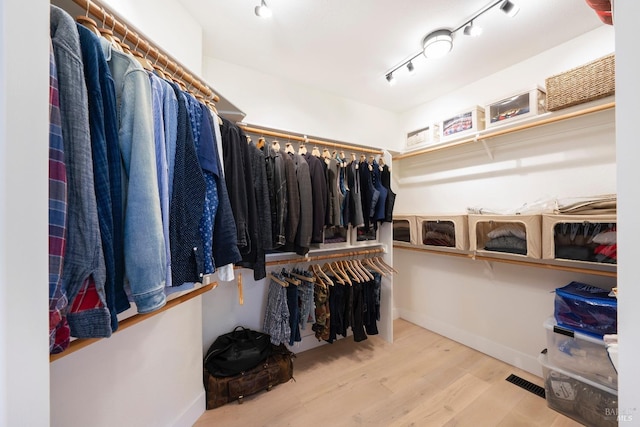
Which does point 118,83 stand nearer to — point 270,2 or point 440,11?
point 270,2

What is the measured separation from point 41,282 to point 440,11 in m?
2.05

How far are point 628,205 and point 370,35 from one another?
1.72 meters

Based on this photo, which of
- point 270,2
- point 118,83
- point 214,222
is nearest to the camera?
point 118,83

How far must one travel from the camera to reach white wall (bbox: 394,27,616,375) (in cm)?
159

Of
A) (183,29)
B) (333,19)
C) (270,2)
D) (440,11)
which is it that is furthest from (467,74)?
(183,29)

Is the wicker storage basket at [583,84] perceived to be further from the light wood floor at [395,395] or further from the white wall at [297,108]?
the light wood floor at [395,395]

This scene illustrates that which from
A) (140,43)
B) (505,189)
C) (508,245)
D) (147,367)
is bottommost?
(147,367)

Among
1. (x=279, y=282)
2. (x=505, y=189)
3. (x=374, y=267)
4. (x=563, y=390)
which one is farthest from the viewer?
(x=374, y=267)

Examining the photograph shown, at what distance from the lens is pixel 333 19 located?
1.47 m

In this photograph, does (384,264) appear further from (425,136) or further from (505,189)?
(425,136)

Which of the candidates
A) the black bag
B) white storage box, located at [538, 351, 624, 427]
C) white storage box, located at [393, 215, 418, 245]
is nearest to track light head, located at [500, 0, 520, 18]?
white storage box, located at [393, 215, 418, 245]

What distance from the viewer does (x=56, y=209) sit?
419 mm

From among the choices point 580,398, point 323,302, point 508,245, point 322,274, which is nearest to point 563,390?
point 580,398

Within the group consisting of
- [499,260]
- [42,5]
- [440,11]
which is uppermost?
[440,11]
